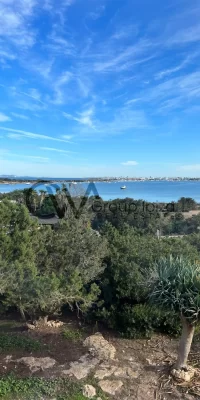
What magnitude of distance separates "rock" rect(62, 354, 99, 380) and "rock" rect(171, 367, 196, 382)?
141cm

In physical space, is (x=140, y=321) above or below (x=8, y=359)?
above

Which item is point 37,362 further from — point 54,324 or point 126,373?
point 54,324

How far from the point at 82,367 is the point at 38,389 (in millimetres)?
967

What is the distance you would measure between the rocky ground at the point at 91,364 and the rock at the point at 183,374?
67mm

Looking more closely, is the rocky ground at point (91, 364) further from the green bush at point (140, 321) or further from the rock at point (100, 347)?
the green bush at point (140, 321)

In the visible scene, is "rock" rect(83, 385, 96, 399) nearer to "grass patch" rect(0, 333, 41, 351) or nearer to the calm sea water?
"grass patch" rect(0, 333, 41, 351)

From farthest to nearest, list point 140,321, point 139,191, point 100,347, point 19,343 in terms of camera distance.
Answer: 1. point 139,191
2. point 140,321
3. point 19,343
4. point 100,347

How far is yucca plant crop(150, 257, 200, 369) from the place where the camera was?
4742mm

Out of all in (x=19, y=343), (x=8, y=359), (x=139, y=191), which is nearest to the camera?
(x=8, y=359)

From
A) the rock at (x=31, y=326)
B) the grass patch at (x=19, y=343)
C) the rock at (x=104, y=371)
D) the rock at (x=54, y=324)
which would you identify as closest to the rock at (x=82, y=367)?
the rock at (x=104, y=371)

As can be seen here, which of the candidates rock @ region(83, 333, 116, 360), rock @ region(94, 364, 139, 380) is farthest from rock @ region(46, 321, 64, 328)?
rock @ region(94, 364, 139, 380)

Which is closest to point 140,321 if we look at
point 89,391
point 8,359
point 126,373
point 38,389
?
point 126,373

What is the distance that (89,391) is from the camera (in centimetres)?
469

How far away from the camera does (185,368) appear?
17.1 ft
